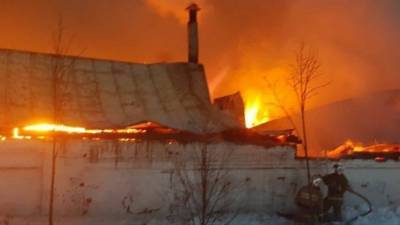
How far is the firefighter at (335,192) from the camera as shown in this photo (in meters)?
18.6

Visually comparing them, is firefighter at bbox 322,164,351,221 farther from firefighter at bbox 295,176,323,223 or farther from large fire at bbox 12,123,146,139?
large fire at bbox 12,123,146,139

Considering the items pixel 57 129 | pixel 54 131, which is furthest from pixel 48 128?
A: pixel 54 131

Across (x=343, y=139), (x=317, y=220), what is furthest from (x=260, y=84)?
(x=317, y=220)

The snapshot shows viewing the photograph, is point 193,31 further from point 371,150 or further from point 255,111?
point 371,150

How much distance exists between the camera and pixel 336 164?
798 inches

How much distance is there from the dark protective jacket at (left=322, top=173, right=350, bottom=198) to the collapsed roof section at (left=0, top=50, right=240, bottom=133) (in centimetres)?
496

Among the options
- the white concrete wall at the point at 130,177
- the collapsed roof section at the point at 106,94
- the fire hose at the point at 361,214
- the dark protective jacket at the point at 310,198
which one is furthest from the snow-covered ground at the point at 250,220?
the collapsed roof section at the point at 106,94

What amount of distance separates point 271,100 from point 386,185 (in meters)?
16.5

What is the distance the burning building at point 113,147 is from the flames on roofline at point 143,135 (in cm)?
4

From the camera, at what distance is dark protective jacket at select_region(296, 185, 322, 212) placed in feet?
59.7

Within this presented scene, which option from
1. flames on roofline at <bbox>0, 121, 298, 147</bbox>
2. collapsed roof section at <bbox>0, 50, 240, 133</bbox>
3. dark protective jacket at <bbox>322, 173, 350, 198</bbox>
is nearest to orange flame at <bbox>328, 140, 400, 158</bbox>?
flames on roofline at <bbox>0, 121, 298, 147</bbox>

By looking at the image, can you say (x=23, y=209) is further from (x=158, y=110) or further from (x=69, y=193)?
(x=158, y=110)

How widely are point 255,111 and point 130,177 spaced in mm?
17822

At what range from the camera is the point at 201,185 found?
1898cm
